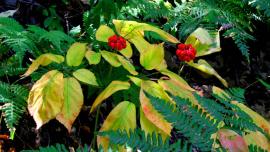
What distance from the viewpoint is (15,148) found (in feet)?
6.12

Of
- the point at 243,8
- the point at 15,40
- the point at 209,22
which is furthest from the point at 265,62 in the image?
the point at 15,40

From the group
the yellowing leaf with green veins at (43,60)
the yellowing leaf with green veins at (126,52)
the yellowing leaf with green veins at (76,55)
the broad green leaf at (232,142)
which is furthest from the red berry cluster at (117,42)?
the broad green leaf at (232,142)

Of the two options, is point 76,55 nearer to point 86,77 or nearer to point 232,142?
point 86,77

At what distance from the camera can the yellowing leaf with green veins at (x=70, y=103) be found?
1.55m

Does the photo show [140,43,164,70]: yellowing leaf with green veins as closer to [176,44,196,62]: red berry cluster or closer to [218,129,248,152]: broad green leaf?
[176,44,196,62]: red berry cluster

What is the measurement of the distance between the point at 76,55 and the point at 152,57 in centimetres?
37

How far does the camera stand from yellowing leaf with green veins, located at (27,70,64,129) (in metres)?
1.54

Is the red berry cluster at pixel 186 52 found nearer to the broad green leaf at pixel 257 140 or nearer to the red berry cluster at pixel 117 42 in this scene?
the red berry cluster at pixel 117 42

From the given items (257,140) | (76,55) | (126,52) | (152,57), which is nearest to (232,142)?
(257,140)

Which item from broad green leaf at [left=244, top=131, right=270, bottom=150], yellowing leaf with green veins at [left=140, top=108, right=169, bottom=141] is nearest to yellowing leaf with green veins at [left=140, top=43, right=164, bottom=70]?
yellowing leaf with green veins at [left=140, top=108, right=169, bottom=141]

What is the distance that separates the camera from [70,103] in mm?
1605

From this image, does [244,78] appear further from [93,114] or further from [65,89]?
[65,89]

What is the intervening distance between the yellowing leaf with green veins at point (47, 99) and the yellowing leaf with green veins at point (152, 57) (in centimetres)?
42

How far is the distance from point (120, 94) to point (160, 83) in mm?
278
